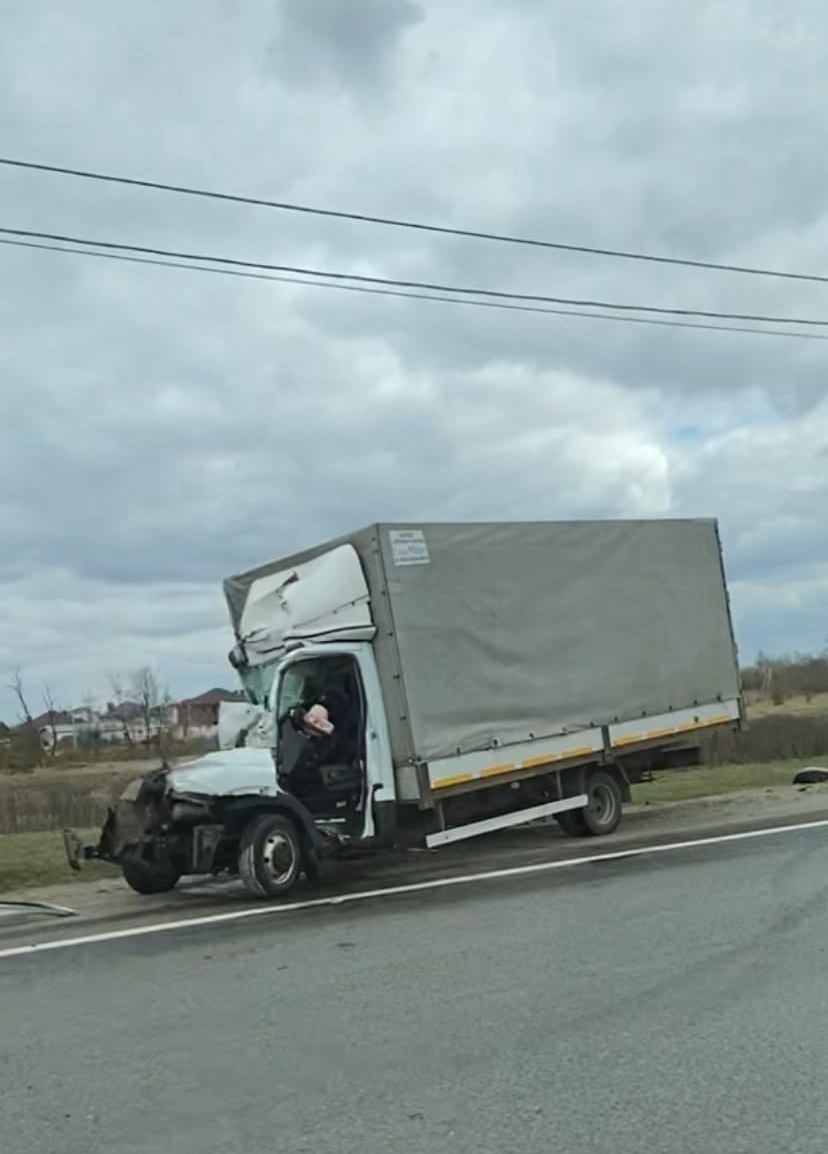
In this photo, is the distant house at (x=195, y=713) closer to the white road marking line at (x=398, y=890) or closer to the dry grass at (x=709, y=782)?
the white road marking line at (x=398, y=890)

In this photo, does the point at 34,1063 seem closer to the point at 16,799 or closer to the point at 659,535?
the point at 659,535

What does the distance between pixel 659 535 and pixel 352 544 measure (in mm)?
4878

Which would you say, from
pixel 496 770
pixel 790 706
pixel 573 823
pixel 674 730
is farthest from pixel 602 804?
pixel 790 706

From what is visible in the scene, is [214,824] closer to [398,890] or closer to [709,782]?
[398,890]

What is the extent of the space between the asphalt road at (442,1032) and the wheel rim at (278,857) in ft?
3.55

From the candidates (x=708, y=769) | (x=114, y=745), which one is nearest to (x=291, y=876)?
(x=708, y=769)

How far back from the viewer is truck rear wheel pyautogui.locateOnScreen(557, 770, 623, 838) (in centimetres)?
1464

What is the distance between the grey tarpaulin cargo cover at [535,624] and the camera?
12438 mm

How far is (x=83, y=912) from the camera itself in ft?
35.0

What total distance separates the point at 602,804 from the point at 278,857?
523 centimetres

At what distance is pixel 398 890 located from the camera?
11.2m

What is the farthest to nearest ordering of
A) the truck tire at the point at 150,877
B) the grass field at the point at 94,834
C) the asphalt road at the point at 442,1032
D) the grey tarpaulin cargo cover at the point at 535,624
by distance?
the grass field at the point at 94,834 < the grey tarpaulin cargo cover at the point at 535,624 < the truck tire at the point at 150,877 < the asphalt road at the point at 442,1032

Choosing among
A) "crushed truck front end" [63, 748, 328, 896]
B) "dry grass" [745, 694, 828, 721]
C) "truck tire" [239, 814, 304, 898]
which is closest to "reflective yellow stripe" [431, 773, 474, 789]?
"crushed truck front end" [63, 748, 328, 896]

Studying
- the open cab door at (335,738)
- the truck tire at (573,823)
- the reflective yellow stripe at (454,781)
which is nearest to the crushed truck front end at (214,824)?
the open cab door at (335,738)
